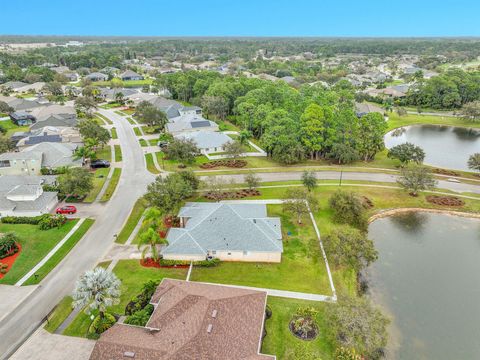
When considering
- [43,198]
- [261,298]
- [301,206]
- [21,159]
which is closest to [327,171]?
[301,206]

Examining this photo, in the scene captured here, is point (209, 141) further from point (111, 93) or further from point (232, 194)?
point (111, 93)

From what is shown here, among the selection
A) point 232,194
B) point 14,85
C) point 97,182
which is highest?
→ point 14,85

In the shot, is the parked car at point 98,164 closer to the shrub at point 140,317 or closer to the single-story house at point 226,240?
the single-story house at point 226,240

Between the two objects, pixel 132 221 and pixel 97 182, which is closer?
pixel 132 221

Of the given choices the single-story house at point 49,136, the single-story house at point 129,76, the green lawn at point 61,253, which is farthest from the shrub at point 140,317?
the single-story house at point 129,76

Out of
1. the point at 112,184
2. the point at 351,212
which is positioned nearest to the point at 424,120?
the point at 351,212

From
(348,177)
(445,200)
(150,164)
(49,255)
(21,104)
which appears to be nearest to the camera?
(49,255)

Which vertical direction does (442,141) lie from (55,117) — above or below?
below
